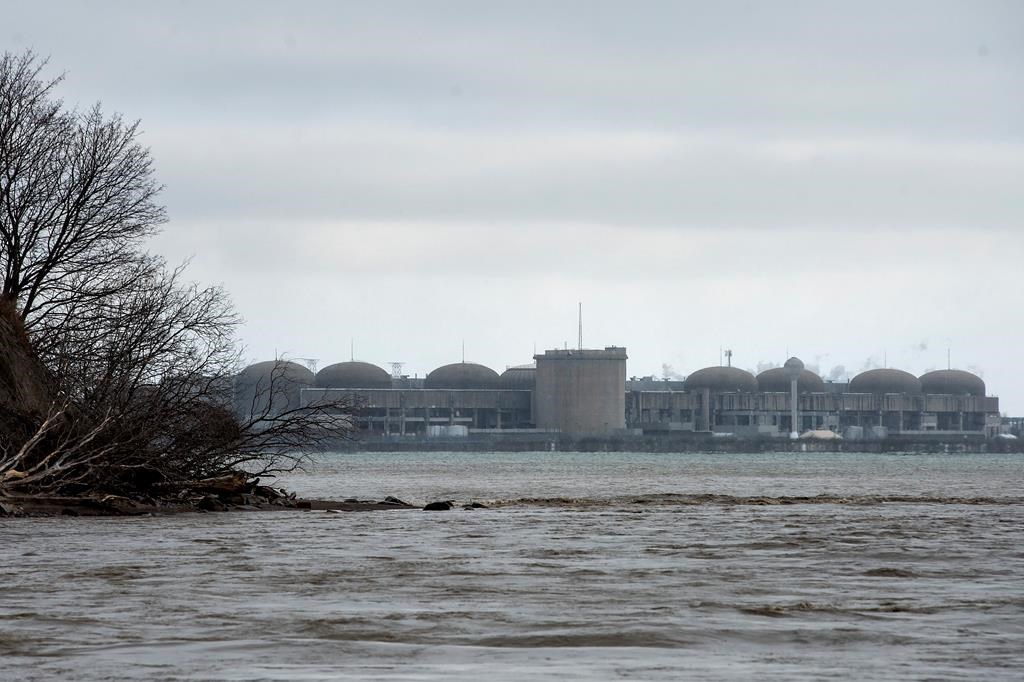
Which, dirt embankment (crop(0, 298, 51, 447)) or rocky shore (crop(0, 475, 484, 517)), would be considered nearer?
rocky shore (crop(0, 475, 484, 517))

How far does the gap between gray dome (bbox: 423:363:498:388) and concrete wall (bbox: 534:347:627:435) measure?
507 inches

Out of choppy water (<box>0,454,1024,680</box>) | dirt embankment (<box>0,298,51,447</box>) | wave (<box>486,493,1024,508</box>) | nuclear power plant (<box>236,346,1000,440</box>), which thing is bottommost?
choppy water (<box>0,454,1024,680</box>)

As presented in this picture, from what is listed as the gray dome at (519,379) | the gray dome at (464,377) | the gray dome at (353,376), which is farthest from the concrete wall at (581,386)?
the gray dome at (353,376)

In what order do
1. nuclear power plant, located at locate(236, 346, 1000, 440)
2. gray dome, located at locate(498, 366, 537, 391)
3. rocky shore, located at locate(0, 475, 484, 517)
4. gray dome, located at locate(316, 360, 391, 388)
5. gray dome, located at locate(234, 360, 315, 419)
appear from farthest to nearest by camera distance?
gray dome, located at locate(498, 366, 537, 391) → gray dome, located at locate(316, 360, 391, 388) → nuclear power plant, located at locate(236, 346, 1000, 440) → gray dome, located at locate(234, 360, 315, 419) → rocky shore, located at locate(0, 475, 484, 517)

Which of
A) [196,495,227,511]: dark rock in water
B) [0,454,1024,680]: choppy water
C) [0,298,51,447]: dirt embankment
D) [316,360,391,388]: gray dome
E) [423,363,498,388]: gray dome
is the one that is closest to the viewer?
[0,454,1024,680]: choppy water

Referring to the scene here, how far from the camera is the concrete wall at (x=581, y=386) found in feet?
579

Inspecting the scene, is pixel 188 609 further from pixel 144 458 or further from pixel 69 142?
pixel 69 142

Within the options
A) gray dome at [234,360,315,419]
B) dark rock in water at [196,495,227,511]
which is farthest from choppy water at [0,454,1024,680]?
gray dome at [234,360,315,419]

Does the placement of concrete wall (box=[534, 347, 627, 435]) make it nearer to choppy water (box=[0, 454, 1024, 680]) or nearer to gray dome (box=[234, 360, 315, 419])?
gray dome (box=[234, 360, 315, 419])

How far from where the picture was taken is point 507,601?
13188 millimetres

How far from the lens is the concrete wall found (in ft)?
579

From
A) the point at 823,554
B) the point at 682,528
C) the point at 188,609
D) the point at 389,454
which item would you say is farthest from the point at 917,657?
the point at 389,454

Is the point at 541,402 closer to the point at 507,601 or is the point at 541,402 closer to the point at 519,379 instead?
the point at 519,379

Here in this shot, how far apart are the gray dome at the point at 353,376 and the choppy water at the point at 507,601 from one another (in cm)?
16144
